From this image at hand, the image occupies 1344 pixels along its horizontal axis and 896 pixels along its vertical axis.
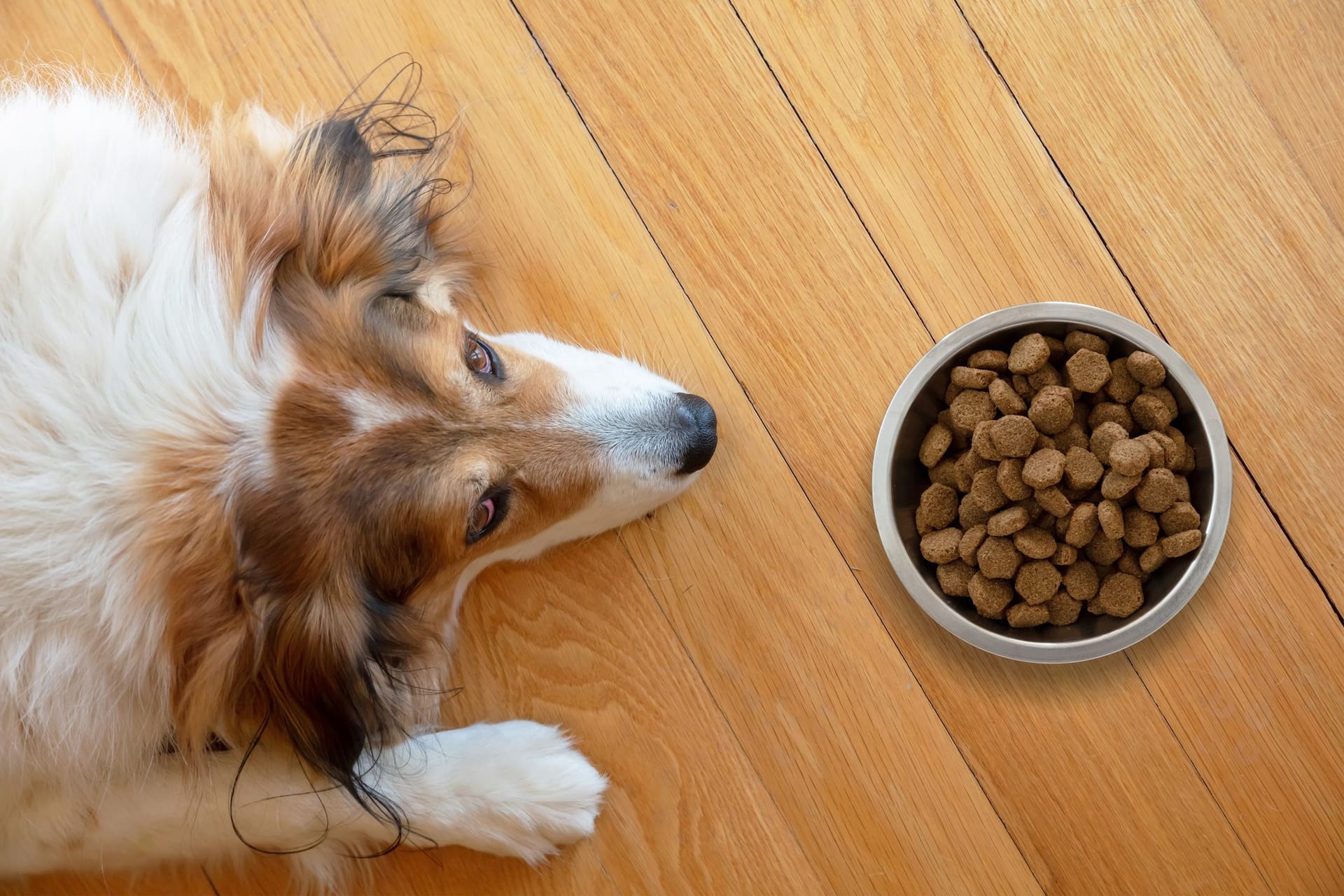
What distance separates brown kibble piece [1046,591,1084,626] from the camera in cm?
137

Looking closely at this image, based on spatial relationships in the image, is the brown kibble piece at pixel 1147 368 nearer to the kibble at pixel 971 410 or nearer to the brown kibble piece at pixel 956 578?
the kibble at pixel 971 410

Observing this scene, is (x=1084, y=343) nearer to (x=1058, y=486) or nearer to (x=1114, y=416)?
(x=1114, y=416)

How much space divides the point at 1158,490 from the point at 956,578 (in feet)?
1.00

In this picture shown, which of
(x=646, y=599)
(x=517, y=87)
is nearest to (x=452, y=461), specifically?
(x=646, y=599)

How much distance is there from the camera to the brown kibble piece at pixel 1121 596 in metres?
1.34

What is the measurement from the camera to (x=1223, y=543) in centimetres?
146

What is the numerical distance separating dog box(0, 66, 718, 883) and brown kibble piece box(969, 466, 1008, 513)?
0.40 metres

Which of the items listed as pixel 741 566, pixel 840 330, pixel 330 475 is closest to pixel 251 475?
pixel 330 475

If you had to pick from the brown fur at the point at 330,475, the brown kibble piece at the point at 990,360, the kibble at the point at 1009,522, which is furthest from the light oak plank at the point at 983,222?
the brown fur at the point at 330,475

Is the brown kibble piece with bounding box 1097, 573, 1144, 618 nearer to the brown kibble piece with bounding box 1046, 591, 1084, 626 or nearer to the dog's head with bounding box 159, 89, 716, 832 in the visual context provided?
the brown kibble piece with bounding box 1046, 591, 1084, 626

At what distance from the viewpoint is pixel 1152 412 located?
Answer: 1337 mm

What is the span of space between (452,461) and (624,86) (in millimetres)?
777

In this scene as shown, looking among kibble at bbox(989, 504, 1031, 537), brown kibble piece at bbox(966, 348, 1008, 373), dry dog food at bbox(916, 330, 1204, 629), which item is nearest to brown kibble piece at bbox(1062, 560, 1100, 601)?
dry dog food at bbox(916, 330, 1204, 629)

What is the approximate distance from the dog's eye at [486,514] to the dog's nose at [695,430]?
267 mm
